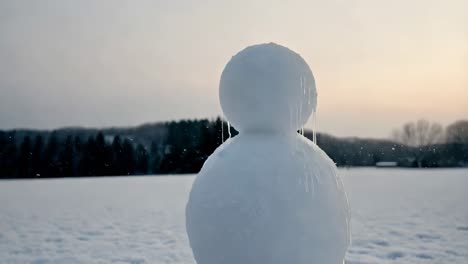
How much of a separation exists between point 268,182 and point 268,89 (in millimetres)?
797

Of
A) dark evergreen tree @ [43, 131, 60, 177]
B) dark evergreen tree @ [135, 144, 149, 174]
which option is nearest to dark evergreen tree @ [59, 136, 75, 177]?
dark evergreen tree @ [43, 131, 60, 177]

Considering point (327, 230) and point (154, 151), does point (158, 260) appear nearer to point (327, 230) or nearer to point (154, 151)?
point (327, 230)

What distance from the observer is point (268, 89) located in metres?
3.54

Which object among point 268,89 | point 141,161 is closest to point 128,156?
point 141,161

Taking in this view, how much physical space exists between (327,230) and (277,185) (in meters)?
0.53

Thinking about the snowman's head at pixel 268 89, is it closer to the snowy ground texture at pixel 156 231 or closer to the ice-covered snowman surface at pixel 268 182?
the ice-covered snowman surface at pixel 268 182

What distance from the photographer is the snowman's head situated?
11.7ft

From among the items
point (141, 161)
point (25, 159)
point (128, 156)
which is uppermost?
point (128, 156)

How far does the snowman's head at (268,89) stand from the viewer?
355cm

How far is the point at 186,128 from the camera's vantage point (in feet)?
139

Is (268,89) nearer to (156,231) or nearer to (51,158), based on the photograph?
(156,231)

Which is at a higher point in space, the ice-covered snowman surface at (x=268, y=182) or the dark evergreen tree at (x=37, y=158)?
the ice-covered snowman surface at (x=268, y=182)

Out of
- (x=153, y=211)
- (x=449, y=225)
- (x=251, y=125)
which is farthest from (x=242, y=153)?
(x=153, y=211)

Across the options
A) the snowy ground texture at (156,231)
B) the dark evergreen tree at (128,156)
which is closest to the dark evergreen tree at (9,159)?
the dark evergreen tree at (128,156)
